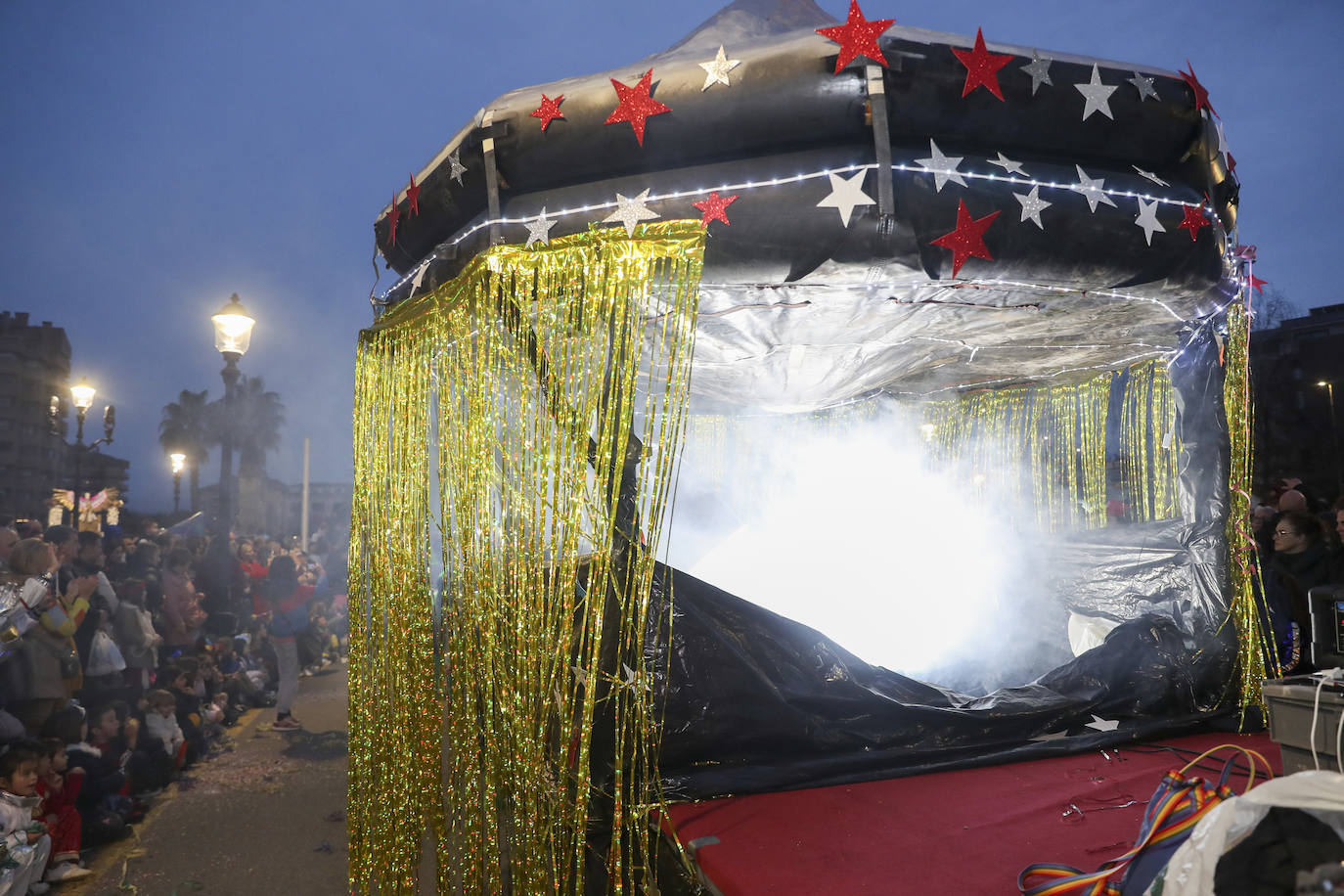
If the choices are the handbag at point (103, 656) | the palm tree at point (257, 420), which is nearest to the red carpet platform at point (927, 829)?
the handbag at point (103, 656)

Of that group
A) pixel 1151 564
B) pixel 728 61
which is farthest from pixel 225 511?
pixel 1151 564

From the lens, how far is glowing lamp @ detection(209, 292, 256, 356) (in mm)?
8086

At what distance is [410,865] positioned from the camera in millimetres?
3332

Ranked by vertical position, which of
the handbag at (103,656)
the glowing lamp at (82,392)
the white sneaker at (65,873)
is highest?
the glowing lamp at (82,392)

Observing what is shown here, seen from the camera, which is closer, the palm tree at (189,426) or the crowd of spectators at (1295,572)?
the crowd of spectators at (1295,572)

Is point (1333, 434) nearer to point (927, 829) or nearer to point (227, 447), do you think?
point (927, 829)

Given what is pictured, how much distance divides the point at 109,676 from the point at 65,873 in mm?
1644

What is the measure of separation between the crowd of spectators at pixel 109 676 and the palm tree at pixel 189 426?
39217 millimetres

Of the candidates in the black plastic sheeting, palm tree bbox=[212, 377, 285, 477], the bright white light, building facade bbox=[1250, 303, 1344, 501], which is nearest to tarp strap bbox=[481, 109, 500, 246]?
the black plastic sheeting

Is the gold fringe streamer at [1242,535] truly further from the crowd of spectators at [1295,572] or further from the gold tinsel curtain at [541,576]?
the gold tinsel curtain at [541,576]

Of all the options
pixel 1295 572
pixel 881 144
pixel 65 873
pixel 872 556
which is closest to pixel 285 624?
pixel 65 873

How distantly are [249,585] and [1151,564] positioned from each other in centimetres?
1007

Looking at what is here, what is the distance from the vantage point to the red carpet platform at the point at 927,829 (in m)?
2.45

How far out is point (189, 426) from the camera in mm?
42750
